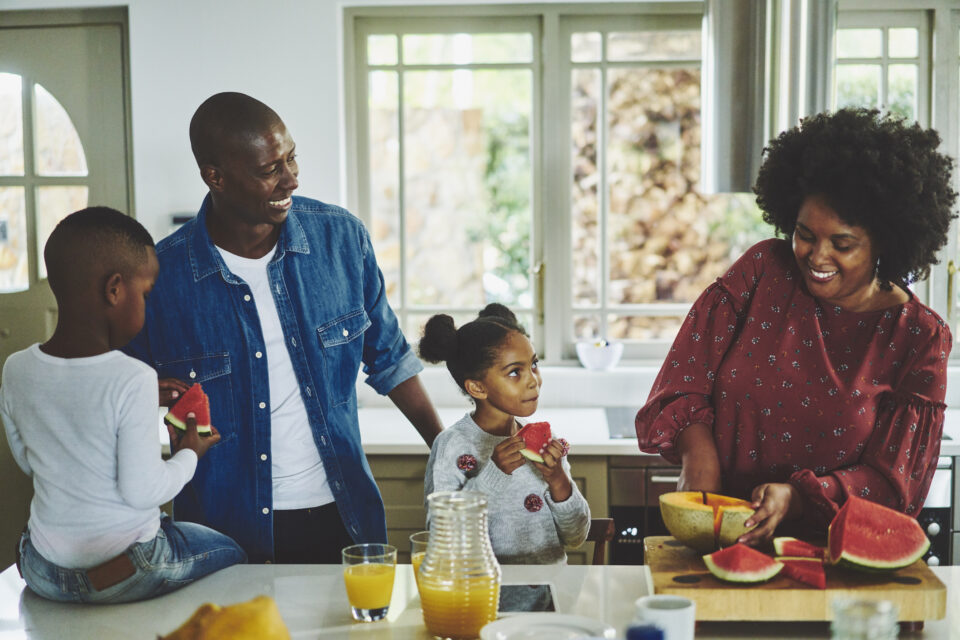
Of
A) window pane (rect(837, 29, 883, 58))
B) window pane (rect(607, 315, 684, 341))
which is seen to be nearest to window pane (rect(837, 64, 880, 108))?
window pane (rect(837, 29, 883, 58))

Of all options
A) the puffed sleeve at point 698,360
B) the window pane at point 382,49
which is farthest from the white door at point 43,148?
the puffed sleeve at point 698,360

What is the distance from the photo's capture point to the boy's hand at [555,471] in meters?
1.89

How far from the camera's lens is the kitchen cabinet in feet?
10.2

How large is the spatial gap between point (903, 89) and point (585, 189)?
4.01 ft

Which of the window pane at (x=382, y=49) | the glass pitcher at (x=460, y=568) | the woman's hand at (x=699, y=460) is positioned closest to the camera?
the glass pitcher at (x=460, y=568)

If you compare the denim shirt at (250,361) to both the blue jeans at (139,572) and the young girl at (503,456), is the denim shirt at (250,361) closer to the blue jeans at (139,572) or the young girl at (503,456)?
the young girl at (503,456)

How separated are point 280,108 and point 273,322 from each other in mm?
1855

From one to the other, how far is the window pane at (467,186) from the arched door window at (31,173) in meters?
Result: 1.25

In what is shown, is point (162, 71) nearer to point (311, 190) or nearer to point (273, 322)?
point (311, 190)

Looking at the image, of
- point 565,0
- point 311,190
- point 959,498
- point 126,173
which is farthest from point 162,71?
point 959,498

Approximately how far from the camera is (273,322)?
1985 mm

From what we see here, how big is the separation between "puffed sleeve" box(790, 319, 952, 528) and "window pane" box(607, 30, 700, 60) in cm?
224

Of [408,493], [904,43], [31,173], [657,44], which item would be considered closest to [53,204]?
[31,173]

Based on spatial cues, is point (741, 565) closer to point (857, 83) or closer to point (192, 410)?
point (192, 410)
